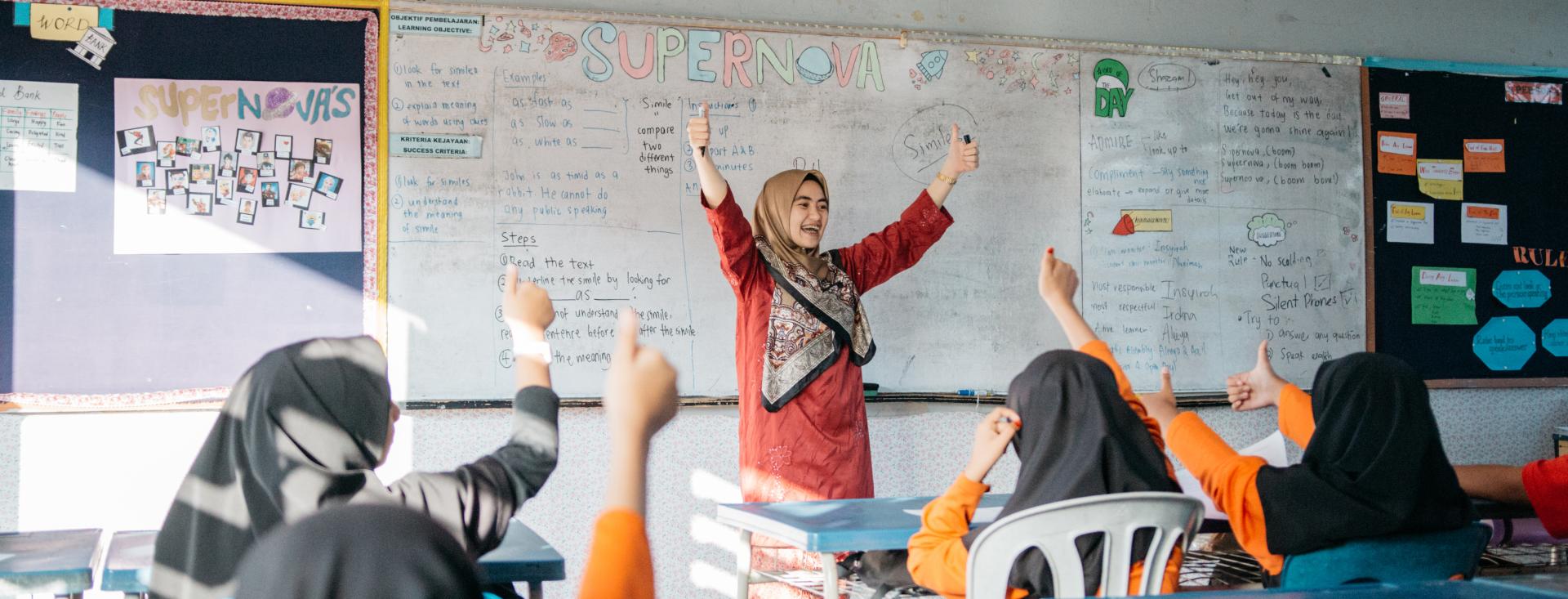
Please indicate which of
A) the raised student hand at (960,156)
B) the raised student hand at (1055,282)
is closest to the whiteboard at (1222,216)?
the raised student hand at (960,156)

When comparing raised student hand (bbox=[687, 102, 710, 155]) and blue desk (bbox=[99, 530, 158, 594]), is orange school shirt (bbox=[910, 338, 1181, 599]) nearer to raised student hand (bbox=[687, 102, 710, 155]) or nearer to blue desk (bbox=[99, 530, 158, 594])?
blue desk (bbox=[99, 530, 158, 594])

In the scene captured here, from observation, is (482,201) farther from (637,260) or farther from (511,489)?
(511,489)

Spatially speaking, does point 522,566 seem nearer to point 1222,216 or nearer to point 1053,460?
point 1053,460

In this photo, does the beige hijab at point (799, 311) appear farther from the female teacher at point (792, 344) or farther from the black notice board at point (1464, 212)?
the black notice board at point (1464, 212)

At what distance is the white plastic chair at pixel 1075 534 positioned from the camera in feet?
5.99

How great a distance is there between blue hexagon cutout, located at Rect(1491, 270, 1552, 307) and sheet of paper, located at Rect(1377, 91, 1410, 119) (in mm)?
745

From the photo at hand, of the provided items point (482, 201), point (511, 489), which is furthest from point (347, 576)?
point (482, 201)

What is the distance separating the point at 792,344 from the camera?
3.27 m

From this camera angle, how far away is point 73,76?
351cm

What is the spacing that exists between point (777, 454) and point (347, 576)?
2.52 meters

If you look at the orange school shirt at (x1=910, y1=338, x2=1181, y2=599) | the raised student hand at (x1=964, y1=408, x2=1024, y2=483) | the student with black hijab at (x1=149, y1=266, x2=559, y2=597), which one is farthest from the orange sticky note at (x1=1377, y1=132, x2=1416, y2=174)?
the student with black hijab at (x1=149, y1=266, x2=559, y2=597)

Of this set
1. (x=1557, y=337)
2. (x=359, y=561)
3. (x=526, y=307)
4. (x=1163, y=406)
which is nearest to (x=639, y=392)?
(x=359, y=561)

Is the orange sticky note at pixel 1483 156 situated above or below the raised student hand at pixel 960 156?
above

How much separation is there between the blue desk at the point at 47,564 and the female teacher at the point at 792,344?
1.58m
